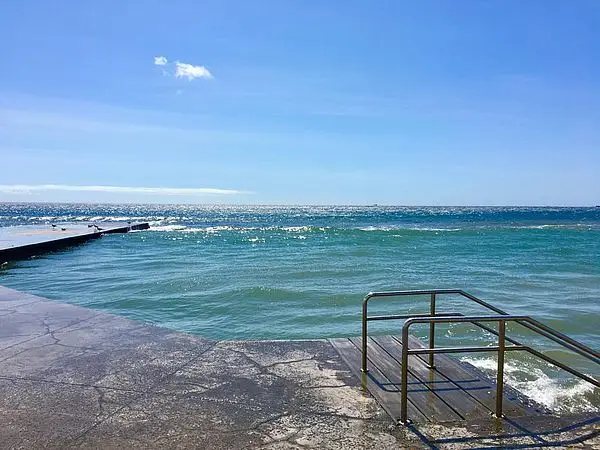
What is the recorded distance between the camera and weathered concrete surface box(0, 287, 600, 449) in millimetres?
3338

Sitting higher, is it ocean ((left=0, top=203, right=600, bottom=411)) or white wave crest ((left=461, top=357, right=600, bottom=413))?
white wave crest ((left=461, top=357, right=600, bottom=413))

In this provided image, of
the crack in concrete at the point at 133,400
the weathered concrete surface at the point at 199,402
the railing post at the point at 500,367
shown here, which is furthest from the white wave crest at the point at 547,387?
the crack in concrete at the point at 133,400

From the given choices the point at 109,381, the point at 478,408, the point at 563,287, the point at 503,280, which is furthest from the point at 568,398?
the point at 503,280

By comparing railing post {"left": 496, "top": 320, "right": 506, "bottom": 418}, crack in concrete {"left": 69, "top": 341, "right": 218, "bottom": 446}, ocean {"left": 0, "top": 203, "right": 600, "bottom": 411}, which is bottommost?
ocean {"left": 0, "top": 203, "right": 600, "bottom": 411}

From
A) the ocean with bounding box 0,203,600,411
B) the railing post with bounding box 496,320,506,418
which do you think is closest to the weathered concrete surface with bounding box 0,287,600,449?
the railing post with bounding box 496,320,506,418

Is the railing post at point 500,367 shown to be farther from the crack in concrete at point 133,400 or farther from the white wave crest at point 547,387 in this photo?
the crack in concrete at point 133,400

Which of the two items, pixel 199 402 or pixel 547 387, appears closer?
pixel 199 402

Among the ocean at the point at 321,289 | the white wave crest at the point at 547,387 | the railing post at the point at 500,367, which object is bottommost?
the ocean at the point at 321,289

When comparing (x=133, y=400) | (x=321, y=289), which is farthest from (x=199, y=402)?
(x=321, y=289)

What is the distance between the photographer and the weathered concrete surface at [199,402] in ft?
11.0

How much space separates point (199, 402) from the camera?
395 centimetres

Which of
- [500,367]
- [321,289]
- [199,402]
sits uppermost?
[500,367]

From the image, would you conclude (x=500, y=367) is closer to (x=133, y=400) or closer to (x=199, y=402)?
(x=199, y=402)

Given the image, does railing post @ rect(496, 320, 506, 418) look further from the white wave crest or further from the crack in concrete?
the crack in concrete
